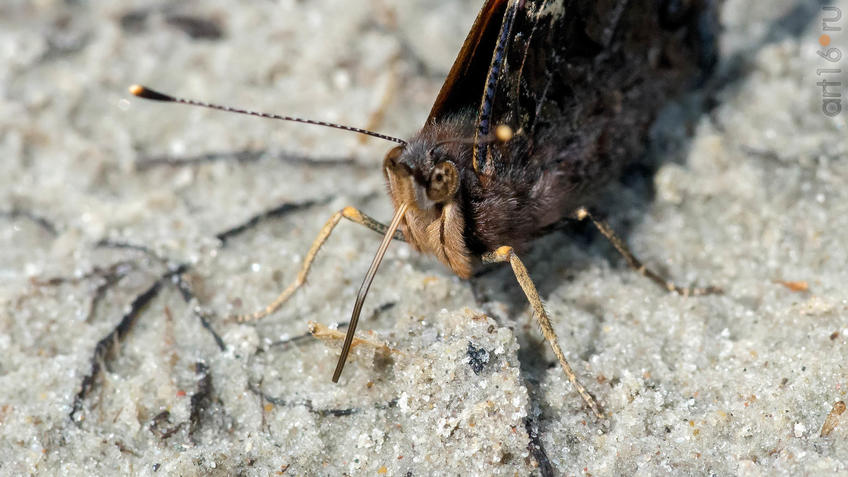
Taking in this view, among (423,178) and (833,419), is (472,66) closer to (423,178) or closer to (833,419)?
(423,178)

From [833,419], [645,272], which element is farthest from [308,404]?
[833,419]

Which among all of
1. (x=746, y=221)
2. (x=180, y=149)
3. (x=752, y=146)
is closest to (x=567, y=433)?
(x=746, y=221)

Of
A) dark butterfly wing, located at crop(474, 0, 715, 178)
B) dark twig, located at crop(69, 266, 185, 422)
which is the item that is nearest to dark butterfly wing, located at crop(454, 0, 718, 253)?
dark butterfly wing, located at crop(474, 0, 715, 178)

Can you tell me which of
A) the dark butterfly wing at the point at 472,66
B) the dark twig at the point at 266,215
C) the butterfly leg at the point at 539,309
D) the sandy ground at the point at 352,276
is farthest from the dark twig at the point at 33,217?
the butterfly leg at the point at 539,309

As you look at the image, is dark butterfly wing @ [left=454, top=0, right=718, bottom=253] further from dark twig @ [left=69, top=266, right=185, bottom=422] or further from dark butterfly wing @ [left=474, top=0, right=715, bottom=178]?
dark twig @ [left=69, top=266, right=185, bottom=422]

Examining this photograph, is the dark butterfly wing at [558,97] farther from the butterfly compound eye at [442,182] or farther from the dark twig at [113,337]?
the dark twig at [113,337]

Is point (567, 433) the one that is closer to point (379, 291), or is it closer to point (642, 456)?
point (642, 456)
